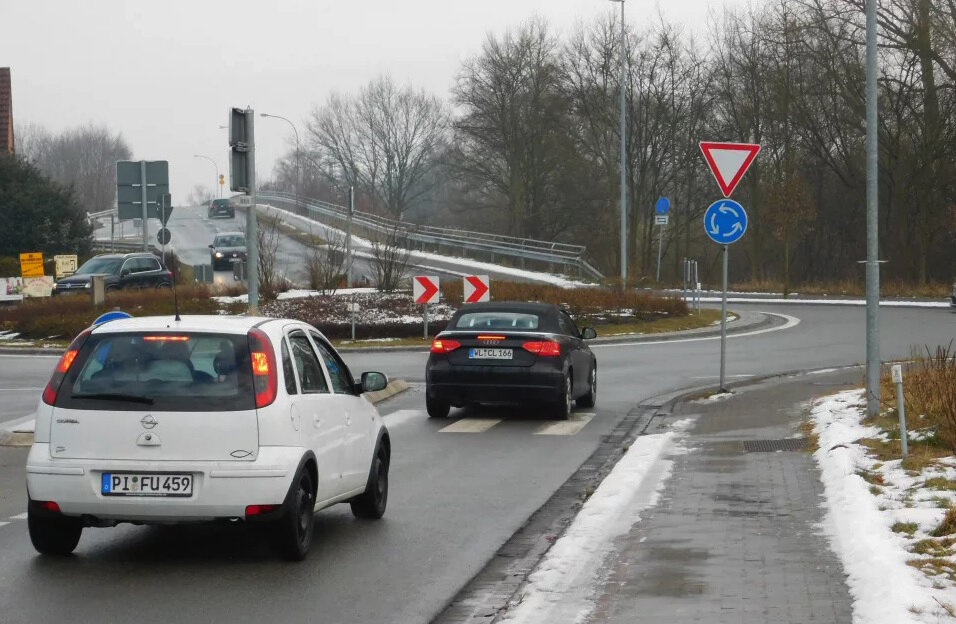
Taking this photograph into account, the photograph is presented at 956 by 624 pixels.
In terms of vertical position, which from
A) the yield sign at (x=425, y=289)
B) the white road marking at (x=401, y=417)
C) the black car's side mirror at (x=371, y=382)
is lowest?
the white road marking at (x=401, y=417)

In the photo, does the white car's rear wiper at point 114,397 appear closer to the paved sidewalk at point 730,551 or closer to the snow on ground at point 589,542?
the snow on ground at point 589,542

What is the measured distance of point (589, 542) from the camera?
868 centimetres

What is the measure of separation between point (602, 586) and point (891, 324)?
2881 centimetres

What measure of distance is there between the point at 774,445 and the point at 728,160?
551cm

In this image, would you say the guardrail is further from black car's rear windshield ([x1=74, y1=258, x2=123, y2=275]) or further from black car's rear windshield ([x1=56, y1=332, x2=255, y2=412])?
black car's rear windshield ([x1=56, y1=332, x2=255, y2=412])

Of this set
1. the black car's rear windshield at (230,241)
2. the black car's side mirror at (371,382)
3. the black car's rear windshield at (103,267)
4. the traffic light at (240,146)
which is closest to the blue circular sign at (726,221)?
the traffic light at (240,146)

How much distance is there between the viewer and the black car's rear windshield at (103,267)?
4306 cm

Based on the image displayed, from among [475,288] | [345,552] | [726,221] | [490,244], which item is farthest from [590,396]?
[490,244]

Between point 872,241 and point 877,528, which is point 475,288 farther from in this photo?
point 877,528

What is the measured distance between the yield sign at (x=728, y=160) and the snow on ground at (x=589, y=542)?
18.6 feet

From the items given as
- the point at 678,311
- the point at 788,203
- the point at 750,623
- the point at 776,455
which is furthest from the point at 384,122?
the point at 750,623

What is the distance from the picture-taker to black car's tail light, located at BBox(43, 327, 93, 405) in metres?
8.14

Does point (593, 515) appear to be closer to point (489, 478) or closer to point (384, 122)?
Answer: point (489, 478)

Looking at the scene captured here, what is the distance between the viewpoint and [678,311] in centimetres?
3691
